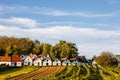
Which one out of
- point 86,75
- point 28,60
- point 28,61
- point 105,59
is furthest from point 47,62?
point 86,75

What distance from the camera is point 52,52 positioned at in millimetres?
185875

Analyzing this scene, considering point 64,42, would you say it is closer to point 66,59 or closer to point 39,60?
point 66,59

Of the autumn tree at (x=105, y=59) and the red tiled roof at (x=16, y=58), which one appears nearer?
the red tiled roof at (x=16, y=58)

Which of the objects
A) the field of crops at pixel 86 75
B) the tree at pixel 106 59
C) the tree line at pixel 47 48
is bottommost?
the field of crops at pixel 86 75

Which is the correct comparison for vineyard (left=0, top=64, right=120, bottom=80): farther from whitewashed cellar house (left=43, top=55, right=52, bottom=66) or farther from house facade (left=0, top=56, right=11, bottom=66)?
whitewashed cellar house (left=43, top=55, right=52, bottom=66)

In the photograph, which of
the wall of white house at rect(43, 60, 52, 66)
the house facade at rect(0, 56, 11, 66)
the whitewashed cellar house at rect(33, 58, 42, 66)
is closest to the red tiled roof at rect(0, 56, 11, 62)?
the house facade at rect(0, 56, 11, 66)

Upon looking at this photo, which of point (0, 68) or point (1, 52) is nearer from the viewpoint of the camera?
point (0, 68)

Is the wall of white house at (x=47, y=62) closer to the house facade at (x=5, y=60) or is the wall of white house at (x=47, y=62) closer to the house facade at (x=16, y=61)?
the house facade at (x=16, y=61)

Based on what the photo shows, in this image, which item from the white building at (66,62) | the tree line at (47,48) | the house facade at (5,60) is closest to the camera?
the house facade at (5,60)

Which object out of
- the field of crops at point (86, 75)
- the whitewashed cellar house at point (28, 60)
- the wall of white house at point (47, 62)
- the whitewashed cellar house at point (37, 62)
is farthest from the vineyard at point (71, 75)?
the wall of white house at point (47, 62)

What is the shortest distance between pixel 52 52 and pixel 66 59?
867cm

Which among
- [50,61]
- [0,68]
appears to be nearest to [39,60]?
[50,61]

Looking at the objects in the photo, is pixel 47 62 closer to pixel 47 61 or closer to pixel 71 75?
pixel 47 61

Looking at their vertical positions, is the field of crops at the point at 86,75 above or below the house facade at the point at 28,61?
below
